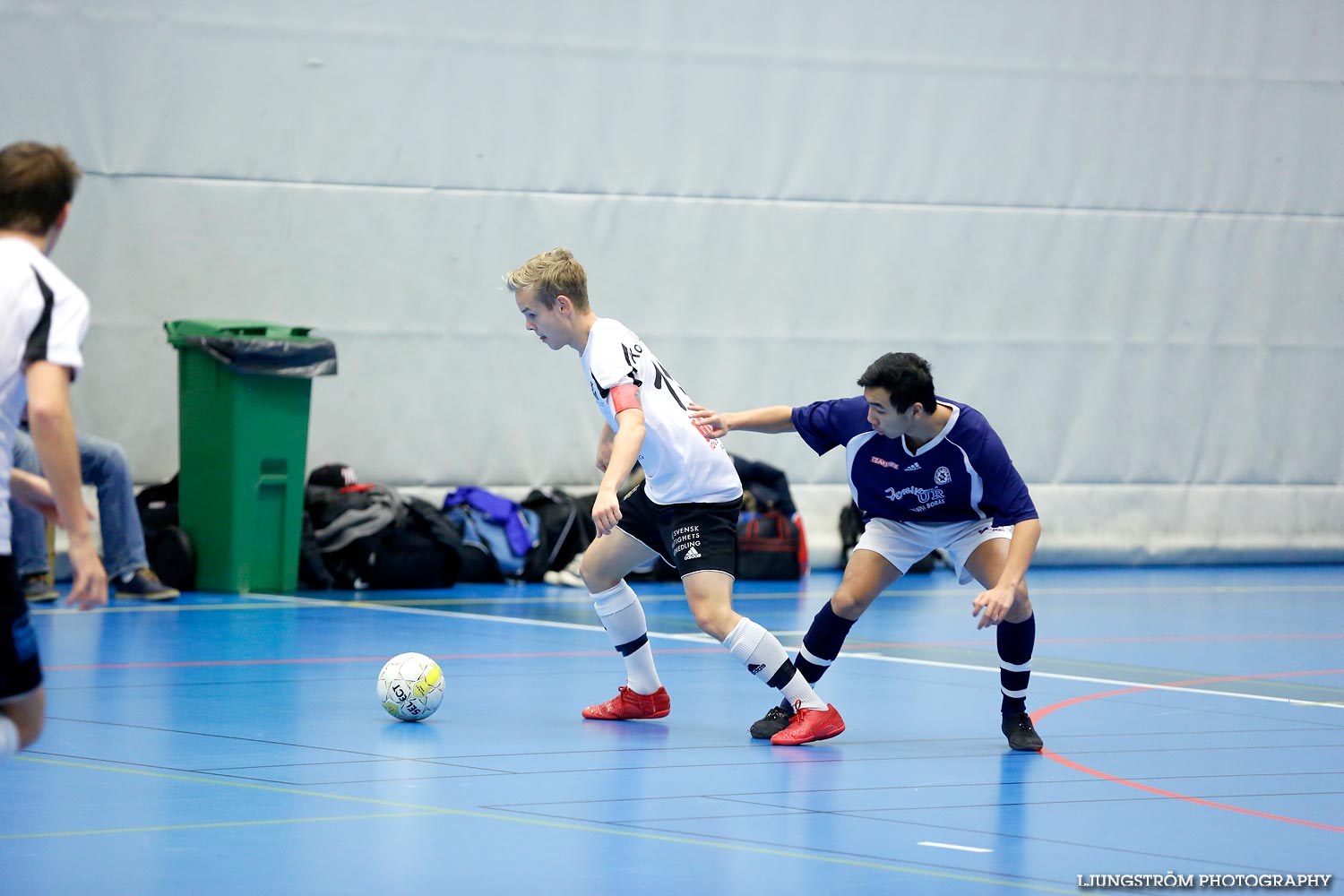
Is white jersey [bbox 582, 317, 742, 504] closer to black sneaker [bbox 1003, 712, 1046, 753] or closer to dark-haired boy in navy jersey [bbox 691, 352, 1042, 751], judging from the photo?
dark-haired boy in navy jersey [bbox 691, 352, 1042, 751]

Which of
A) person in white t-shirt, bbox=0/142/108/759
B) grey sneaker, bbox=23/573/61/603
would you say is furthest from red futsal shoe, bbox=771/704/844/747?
grey sneaker, bbox=23/573/61/603

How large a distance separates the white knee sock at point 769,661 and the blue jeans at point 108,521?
5.42m

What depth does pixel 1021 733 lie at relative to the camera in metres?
6.33

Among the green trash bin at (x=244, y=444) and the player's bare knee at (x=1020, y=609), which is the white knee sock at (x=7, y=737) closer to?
the player's bare knee at (x=1020, y=609)

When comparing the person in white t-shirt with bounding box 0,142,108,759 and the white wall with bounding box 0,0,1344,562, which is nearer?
the person in white t-shirt with bounding box 0,142,108,759

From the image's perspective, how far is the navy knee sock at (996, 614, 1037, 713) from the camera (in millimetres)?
6332

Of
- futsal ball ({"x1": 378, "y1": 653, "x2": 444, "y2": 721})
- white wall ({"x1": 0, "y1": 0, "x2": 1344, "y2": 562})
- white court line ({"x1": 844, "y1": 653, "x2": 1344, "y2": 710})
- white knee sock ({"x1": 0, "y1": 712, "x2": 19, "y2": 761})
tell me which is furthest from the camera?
white wall ({"x1": 0, "y1": 0, "x2": 1344, "y2": 562})

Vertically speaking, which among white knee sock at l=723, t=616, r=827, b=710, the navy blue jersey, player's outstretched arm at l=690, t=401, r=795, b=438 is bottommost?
white knee sock at l=723, t=616, r=827, b=710

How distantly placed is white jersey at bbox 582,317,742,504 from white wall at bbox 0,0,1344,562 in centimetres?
707

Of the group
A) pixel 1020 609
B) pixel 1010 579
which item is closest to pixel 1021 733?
pixel 1020 609

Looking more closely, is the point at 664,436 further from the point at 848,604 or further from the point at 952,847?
the point at 952,847

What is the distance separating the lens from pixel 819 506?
14.6m

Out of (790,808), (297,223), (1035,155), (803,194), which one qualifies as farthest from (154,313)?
(790,808)

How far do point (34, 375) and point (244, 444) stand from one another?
7.82 meters
